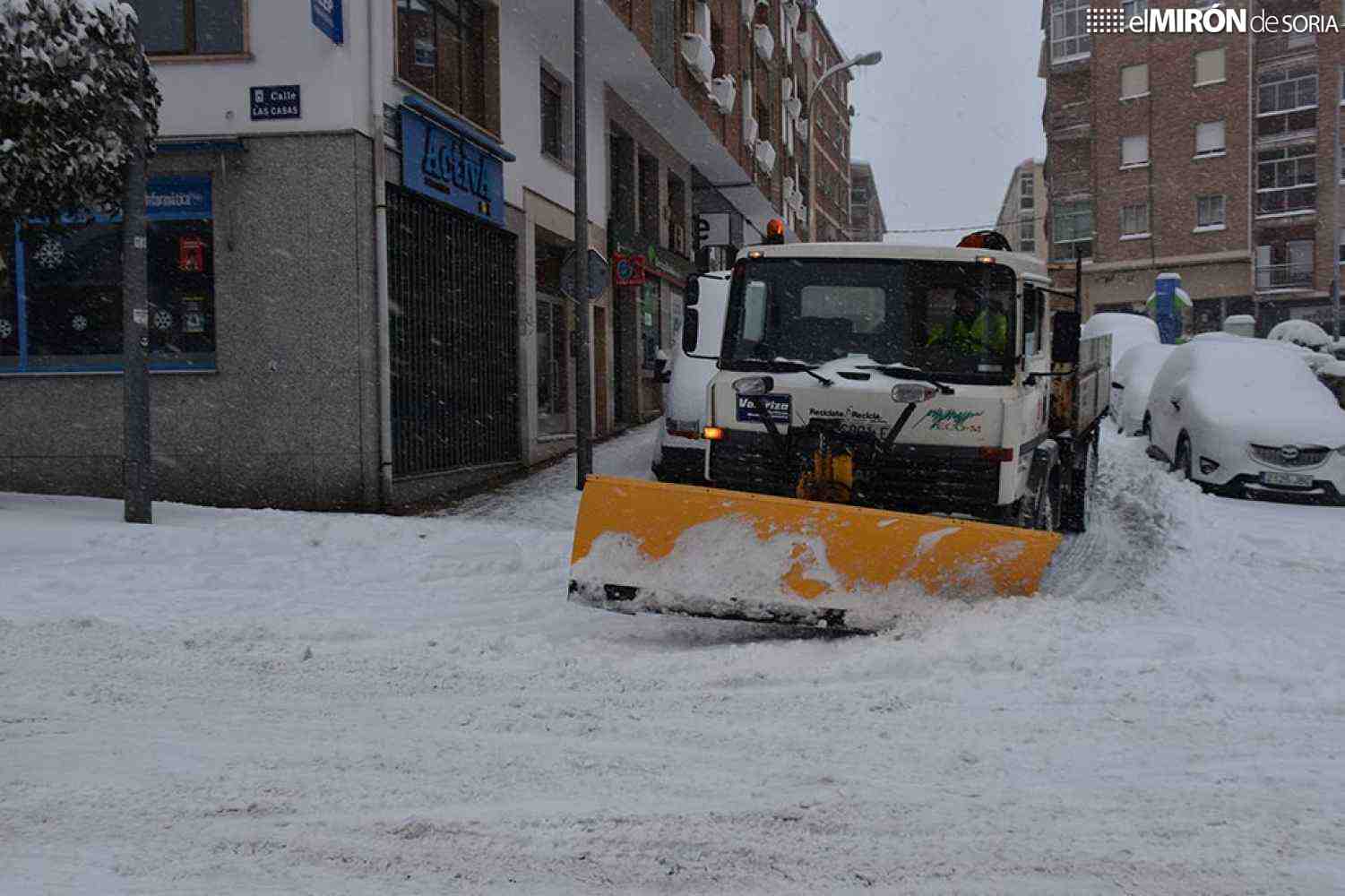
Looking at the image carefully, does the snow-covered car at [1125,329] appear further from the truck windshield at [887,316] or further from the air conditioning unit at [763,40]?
the truck windshield at [887,316]

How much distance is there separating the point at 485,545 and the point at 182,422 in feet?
13.5

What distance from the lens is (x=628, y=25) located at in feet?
54.8

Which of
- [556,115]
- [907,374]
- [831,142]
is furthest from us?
[831,142]

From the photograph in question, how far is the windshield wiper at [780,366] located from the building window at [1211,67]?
1820 inches

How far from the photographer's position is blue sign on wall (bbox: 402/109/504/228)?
12156 millimetres

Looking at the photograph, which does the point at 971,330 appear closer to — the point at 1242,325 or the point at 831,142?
the point at 1242,325

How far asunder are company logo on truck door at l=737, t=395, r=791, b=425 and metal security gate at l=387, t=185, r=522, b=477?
19.3ft

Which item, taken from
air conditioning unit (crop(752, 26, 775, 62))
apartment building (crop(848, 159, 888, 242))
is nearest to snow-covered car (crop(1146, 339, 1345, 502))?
A: air conditioning unit (crop(752, 26, 775, 62))

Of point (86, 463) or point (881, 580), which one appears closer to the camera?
point (881, 580)

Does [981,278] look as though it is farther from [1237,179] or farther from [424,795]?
[1237,179]

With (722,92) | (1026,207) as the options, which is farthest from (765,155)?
(1026,207)

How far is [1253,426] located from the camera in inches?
483

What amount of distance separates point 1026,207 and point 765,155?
66.7m

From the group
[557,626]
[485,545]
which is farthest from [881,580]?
[485,545]
